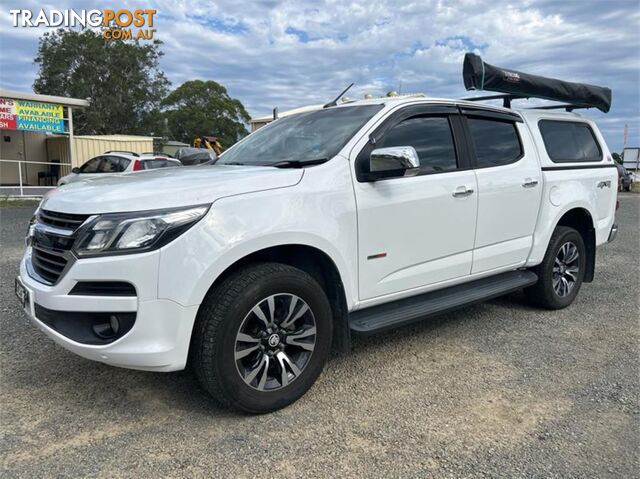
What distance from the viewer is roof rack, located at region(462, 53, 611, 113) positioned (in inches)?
165

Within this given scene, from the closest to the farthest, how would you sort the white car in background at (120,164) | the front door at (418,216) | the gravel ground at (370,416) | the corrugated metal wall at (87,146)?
the gravel ground at (370,416)
the front door at (418,216)
the white car in background at (120,164)
the corrugated metal wall at (87,146)

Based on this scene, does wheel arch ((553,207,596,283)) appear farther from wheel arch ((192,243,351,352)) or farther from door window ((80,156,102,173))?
door window ((80,156,102,173))

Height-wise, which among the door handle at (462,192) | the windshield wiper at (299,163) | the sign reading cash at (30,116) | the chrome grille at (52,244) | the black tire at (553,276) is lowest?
the black tire at (553,276)

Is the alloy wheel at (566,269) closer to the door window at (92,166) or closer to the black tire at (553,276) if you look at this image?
the black tire at (553,276)

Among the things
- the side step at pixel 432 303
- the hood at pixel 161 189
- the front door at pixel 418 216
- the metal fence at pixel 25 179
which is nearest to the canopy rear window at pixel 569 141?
the side step at pixel 432 303

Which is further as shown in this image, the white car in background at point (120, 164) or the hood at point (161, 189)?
the white car in background at point (120, 164)

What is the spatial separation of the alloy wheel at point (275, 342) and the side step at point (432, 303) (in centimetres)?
38

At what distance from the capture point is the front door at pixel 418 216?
3334 millimetres

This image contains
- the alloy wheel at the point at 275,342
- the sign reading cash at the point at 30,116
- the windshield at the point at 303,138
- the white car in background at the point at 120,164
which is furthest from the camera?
the sign reading cash at the point at 30,116

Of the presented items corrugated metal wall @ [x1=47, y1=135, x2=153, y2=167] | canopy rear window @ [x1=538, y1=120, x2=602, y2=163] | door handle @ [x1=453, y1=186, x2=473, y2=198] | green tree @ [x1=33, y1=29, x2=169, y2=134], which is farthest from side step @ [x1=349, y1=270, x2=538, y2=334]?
green tree @ [x1=33, y1=29, x2=169, y2=134]

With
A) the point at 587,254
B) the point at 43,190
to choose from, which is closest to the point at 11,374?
the point at 587,254

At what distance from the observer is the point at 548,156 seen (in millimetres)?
4801

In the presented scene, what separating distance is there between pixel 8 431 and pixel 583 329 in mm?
4434

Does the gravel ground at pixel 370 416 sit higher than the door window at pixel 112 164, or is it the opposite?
the door window at pixel 112 164
